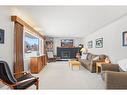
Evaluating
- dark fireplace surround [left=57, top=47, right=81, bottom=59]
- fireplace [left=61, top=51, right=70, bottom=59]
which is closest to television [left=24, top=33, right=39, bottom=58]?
dark fireplace surround [left=57, top=47, right=81, bottom=59]

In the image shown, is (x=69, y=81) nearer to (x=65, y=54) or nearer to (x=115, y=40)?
(x=115, y=40)

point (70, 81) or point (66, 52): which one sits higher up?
point (66, 52)

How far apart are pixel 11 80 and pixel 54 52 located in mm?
11592

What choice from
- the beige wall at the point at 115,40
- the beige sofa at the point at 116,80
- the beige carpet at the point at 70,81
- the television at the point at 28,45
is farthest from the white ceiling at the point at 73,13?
the beige carpet at the point at 70,81

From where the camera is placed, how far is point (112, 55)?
682cm

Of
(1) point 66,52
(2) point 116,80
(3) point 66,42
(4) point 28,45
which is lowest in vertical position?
(2) point 116,80

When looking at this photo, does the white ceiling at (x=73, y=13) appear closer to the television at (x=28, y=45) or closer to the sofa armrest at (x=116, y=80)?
the television at (x=28, y=45)

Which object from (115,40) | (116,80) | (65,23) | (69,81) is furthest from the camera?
(65,23)

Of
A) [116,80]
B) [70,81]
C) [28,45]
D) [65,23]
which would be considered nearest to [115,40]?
[65,23]

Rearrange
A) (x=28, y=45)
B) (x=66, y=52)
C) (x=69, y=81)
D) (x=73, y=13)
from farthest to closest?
1. (x=66, y=52)
2. (x=28, y=45)
3. (x=69, y=81)
4. (x=73, y=13)

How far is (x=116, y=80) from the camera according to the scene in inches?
143

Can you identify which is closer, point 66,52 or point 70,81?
point 70,81

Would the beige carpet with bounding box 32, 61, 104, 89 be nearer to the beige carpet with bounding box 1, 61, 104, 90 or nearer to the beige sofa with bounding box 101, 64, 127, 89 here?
the beige carpet with bounding box 1, 61, 104, 90
